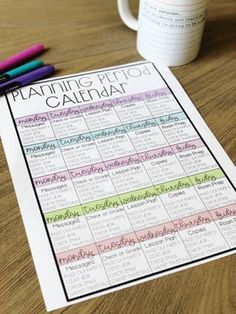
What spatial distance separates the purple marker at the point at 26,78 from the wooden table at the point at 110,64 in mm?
25

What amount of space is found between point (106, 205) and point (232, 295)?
0.16m

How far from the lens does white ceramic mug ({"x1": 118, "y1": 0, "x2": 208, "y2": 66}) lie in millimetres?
617

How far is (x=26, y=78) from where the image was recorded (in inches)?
25.4

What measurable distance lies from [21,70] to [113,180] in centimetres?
23

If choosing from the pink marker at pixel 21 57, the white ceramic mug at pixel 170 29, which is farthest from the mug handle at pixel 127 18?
the pink marker at pixel 21 57

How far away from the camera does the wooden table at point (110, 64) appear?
1.45 feet

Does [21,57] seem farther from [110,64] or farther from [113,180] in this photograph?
[113,180]

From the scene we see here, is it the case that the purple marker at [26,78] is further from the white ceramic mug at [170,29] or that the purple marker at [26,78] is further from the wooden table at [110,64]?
the white ceramic mug at [170,29]

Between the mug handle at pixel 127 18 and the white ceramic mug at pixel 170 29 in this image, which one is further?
the mug handle at pixel 127 18

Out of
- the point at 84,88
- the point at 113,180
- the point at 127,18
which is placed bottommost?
the point at 113,180

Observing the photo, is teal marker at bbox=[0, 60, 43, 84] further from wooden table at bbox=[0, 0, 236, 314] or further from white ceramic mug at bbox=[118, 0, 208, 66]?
white ceramic mug at bbox=[118, 0, 208, 66]

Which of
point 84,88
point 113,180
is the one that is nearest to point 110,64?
point 84,88

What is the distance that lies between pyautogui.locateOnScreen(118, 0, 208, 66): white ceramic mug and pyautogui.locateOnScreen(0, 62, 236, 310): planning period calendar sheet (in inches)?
1.2

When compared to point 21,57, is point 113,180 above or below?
below
